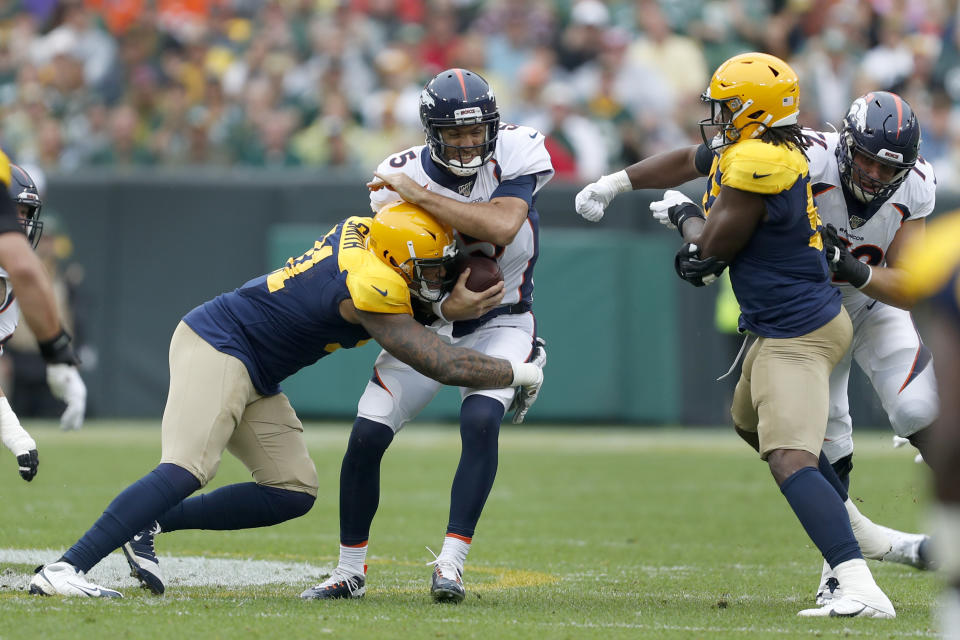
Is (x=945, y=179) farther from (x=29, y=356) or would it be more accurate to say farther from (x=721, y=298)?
(x=29, y=356)

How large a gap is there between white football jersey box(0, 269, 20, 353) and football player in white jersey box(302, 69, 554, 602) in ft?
4.77

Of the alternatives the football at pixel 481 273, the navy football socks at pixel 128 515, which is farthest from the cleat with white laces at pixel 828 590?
the navy football socks at pixel 128 515

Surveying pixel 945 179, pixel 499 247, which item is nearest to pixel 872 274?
Result: pixel 499 247

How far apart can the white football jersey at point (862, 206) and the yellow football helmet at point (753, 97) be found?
1.40 feet

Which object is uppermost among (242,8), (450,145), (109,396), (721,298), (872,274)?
(242,8)

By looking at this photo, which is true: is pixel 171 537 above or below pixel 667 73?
below

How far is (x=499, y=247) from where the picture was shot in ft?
16.6

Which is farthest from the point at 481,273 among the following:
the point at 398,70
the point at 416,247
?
the point at 398,70

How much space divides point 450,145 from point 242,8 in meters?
10.2

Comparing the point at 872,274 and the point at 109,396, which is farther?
the point at 109,396

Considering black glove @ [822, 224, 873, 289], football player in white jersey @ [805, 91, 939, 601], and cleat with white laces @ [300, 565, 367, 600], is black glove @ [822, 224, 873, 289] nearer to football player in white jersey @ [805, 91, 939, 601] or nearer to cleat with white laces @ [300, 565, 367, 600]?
football player in white jersey @ [805, 91, 939, 601]

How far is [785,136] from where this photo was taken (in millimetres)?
4801

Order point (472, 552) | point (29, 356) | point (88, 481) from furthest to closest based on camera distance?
point (29, 356), point (88, 481), point (472, 552)

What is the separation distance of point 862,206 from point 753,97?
2.54 feet
